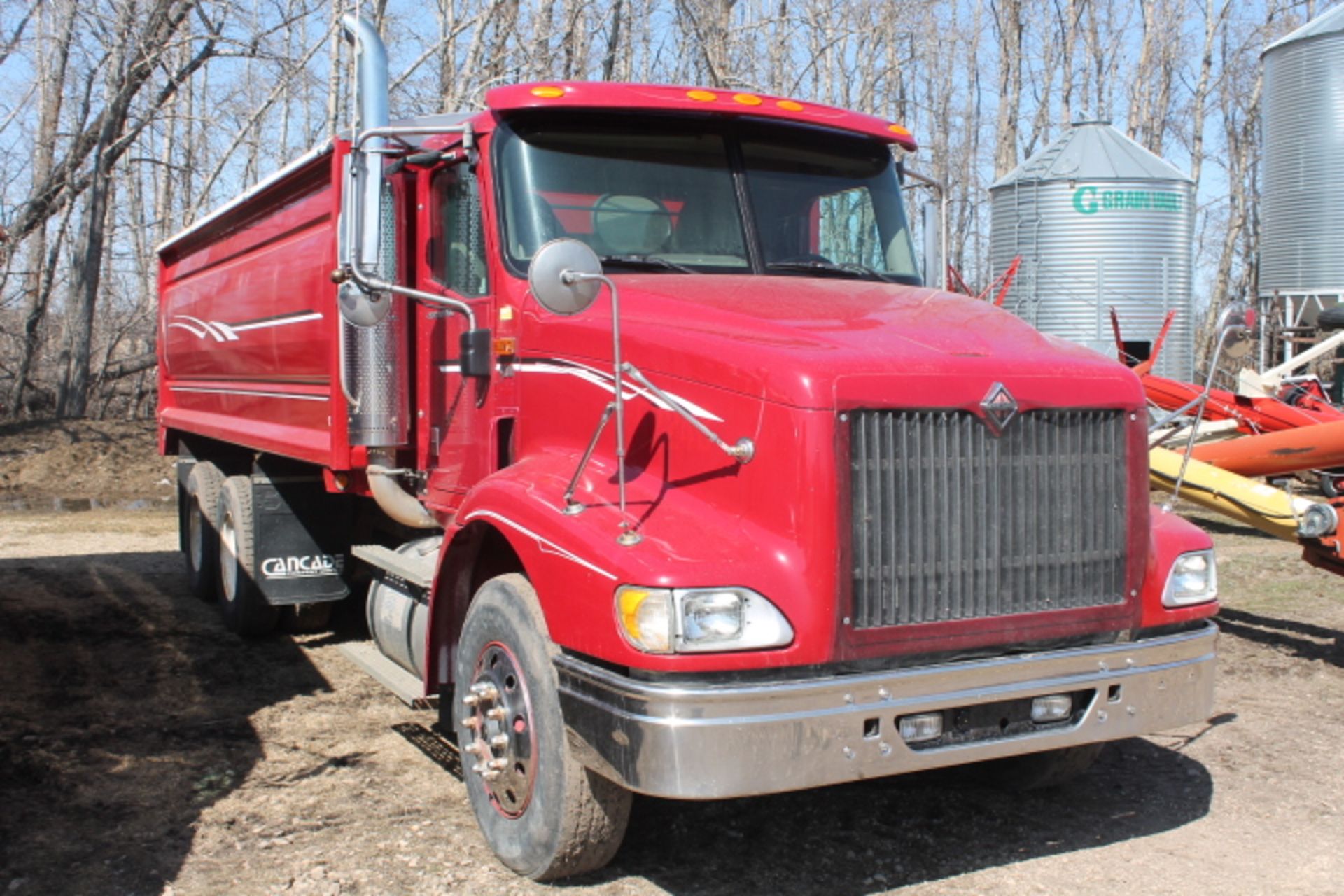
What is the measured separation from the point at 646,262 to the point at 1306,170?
21824 mm

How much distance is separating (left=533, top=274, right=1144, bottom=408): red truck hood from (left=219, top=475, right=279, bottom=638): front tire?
3692 mm

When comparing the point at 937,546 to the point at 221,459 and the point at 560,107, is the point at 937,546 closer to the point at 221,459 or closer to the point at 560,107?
the point at 560,107

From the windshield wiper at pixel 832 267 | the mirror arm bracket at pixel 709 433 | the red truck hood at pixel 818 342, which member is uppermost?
the windshield wiper at pixel 832 267

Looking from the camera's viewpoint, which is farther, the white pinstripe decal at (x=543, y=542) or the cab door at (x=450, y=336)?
the cab door at (x=450, y=336)

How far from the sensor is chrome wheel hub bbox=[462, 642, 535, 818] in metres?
4.28

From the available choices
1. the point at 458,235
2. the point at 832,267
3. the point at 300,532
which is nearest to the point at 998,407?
the point at 832,267

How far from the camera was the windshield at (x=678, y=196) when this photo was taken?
5062 millimetres

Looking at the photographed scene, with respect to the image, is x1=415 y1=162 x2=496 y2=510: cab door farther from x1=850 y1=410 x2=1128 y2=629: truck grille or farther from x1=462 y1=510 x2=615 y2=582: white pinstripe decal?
x1=850 y1=410 x2=1128 y2=629: truck grille

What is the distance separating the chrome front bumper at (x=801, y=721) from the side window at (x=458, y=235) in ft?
6.47

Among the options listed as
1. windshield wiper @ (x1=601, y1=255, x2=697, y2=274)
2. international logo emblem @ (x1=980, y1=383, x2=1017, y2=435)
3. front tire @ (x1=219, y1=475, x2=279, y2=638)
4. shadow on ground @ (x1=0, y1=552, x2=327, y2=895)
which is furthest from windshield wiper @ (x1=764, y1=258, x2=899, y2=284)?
front tire @ (x1=219, y1=475, x2=279, y2=638)

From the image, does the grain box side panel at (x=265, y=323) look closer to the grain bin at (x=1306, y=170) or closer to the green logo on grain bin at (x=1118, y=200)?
the green logo on grain bin at (x=1118, y=200)

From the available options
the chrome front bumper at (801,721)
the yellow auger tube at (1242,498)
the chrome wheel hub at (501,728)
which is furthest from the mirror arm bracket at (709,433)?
the yellow auger tube at (1242,498)

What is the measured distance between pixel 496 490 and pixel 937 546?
1502mm

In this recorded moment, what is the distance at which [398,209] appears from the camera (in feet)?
19.3
